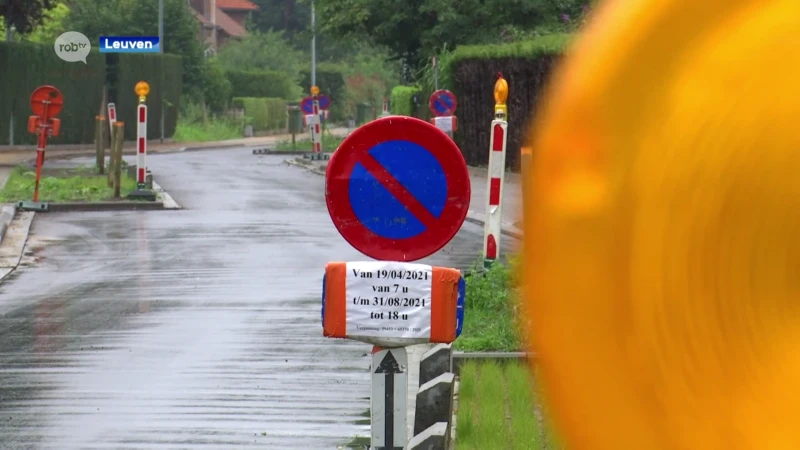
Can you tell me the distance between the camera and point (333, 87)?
247ft

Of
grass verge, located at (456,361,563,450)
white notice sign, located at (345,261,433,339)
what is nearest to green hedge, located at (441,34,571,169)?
grass verge, located at (456,361,563,450)

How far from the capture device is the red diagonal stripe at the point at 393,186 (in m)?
5.01

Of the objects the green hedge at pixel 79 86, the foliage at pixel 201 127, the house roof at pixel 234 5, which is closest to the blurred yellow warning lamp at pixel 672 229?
the green hedge at pixel 79 86

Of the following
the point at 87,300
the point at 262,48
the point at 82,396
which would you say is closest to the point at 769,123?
the point at 82,396

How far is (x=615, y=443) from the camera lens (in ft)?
5.15

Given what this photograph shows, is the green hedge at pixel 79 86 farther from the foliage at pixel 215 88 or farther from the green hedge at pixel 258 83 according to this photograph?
the green hedge at pixel 258 83

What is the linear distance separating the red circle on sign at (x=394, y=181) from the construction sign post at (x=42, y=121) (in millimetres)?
15635

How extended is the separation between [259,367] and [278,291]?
12.1 feet

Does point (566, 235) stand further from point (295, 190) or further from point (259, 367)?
point (295, 190)

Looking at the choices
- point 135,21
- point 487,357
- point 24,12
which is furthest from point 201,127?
point 487,357

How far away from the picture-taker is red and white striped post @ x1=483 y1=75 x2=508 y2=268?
12086 millimetres

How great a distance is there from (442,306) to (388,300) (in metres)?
0.19

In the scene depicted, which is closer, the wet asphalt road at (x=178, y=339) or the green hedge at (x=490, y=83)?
the wet asphalt road at (x=178, y=339)

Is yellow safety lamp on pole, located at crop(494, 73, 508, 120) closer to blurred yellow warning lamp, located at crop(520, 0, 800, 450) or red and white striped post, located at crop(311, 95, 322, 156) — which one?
blurred yellow warning lamp, located at crop(520, 0, 800, 450)
